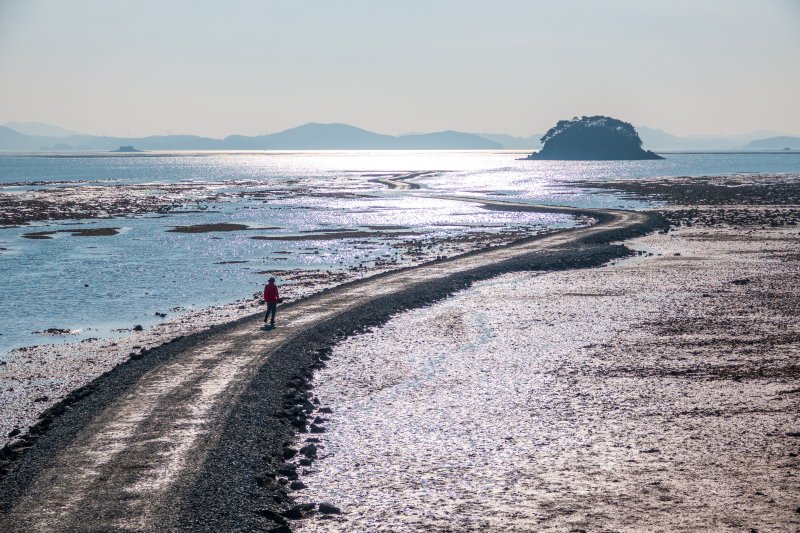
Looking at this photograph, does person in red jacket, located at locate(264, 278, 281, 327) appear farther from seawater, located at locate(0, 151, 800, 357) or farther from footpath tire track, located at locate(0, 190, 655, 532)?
seawater, located at locate(0, 151, 800, 357)

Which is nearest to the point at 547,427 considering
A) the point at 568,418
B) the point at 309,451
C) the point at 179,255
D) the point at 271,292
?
the point at 568,418

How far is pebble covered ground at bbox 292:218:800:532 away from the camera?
15.3 m

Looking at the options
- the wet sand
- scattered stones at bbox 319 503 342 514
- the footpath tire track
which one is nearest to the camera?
the footpath tire track

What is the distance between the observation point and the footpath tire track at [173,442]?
14.4 m

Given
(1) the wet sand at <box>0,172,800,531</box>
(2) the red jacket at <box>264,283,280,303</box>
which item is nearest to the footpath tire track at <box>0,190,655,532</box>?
(1) the wet sand at <box>0,172,800,531</box>

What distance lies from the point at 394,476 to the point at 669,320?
19.6 meters

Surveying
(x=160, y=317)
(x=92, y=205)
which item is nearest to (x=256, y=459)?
(x=160, y=317)

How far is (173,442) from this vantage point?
1783 cm

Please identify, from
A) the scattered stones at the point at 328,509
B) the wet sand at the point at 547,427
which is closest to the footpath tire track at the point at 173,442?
the wet sand at the point at 547,427

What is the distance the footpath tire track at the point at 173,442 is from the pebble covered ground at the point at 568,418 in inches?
60.9

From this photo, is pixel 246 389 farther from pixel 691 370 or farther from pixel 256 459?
pixel 691 370

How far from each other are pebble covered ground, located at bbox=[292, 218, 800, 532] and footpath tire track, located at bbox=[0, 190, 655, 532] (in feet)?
5.08

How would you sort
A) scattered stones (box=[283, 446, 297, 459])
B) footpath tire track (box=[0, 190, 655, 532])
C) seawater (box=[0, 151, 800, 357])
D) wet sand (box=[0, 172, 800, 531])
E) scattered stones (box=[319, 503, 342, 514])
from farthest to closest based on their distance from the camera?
seawater (box=[0, 151, 800, 357])
scattered stones (box=[283, 446, 297, 459])
scattered stones (box=[319, 503, 342, 514])
wet sand (box=[0, 172, 800, 531])
footpath tire track (box=[0, 190, 655, 532])

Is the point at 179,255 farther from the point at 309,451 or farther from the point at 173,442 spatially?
the point at 309,451
